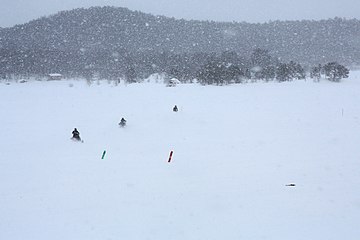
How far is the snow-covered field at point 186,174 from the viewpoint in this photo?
32.2 ft

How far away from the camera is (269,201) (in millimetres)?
11477

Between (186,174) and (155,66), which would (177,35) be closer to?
(155,66)

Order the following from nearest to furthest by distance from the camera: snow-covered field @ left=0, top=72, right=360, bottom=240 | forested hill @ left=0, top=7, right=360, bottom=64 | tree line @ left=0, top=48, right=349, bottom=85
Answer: snow-covered field @ left=0, top=72, right=360, bottom=240 → tree line @ left=0, top=48, right=349, bottom=85 → forested hill @ left=0, top=7, right=360, bottom=64

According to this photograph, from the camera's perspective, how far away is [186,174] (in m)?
14.4

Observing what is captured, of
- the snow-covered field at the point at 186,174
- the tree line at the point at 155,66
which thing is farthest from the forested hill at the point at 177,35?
the snow-covered field at the point at 186,174

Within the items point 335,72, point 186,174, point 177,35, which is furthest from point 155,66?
point 186,174

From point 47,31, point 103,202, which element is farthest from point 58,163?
point 47,31

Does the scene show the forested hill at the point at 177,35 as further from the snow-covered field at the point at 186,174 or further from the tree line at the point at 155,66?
the snow-covered field at the point at 186,174

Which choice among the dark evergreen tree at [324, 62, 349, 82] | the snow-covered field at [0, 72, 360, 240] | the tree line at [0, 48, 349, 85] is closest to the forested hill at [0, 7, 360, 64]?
the tree line at [0, 48, 349, 85]

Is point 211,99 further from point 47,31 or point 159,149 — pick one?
point 47,31

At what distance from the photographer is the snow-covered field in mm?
9812

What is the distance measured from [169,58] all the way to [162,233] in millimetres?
74400

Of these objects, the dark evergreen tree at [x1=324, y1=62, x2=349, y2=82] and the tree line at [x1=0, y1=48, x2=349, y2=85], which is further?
the tree line at [x1=0, y1=48, x2=349, y2=85]

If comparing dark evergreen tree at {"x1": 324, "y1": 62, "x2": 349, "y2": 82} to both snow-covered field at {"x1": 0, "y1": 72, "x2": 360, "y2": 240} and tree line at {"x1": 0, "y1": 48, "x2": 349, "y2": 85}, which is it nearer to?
tree line at {"x1": 0, "y1": 48, "x2": 349, "y2": 85}
